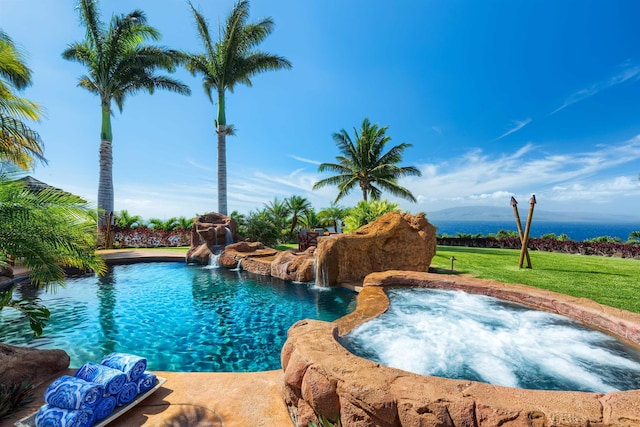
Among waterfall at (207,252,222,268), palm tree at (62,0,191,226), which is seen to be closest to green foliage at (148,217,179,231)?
palm tree at (62,0,191,226)

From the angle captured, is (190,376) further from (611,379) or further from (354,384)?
(611,379)

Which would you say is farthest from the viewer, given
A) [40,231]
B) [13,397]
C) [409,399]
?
[40,231]

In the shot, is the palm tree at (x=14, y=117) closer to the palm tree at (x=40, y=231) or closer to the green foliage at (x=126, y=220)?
the palm tree at (x=40, y=231)

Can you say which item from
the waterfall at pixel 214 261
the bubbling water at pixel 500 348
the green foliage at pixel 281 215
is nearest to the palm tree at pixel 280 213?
the green foliage at pixel 281 215

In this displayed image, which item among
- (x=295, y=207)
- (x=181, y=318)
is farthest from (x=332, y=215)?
(x=181, y=318)

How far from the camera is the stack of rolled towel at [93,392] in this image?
262 cm

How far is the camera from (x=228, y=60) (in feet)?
66.4

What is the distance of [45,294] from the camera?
347 inches

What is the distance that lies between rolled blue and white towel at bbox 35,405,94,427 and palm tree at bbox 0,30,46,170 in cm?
563

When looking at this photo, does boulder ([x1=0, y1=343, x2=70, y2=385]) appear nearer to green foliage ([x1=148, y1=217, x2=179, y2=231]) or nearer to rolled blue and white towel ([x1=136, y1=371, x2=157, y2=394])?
rolled blue and white towel ([x1=136, y1=371, x2=157, y2=394])

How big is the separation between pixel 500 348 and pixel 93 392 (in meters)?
5.31

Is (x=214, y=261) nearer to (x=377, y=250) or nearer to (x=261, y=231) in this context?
(x=261, y=231)

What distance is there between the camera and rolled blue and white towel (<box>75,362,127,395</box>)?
292 centimetres

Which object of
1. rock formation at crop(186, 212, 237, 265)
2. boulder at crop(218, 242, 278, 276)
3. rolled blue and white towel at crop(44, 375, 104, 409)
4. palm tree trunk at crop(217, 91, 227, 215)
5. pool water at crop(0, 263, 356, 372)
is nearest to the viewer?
rolled blue and white towel at crop(44, 375, 104, 409)
